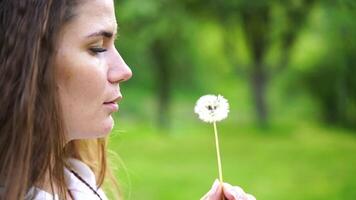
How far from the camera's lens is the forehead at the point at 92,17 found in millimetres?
704

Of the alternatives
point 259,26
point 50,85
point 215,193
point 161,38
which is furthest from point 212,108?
point 161,38

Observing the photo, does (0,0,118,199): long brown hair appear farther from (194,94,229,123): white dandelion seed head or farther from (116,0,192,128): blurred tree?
(116,0,192,128): blurred tree

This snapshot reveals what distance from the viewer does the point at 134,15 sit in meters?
3.38

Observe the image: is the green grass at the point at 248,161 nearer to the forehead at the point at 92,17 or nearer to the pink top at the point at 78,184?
the pink top at the point at 78,184

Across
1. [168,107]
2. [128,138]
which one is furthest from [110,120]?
[168,107]

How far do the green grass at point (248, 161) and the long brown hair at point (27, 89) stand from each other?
207 cm

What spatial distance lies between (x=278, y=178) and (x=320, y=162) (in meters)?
0.37

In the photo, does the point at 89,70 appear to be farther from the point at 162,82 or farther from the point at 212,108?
the point at 162,82

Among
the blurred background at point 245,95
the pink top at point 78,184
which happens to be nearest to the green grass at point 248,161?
the blurred background at point 245,95

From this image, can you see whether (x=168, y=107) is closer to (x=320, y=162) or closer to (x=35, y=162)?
(x=320, y=162)

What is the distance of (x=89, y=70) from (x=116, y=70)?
34mm

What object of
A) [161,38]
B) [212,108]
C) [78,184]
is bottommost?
[78,184]

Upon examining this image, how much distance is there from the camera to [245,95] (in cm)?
622

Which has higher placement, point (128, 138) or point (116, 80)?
point (128, 138)
